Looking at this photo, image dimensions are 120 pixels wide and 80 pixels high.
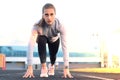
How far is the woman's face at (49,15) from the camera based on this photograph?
8.41m

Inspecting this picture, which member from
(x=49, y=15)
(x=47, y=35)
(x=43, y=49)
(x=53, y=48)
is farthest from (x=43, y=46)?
(x=49, y=15)

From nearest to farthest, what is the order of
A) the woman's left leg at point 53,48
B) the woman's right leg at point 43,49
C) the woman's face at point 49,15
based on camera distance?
the woman's face at point 49,15 < the woman's right leg at point 43,49 < the woman's left leg at point 53,48

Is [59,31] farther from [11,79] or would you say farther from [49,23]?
[11,79]

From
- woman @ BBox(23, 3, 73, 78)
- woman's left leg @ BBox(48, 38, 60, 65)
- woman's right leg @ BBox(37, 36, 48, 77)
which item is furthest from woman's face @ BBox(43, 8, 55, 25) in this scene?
woman's left leg @ BBox(48, 38, 60, 65)

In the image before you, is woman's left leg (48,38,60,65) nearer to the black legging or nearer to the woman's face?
the black legging

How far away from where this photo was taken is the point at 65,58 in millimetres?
9031

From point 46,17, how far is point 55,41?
1208mm

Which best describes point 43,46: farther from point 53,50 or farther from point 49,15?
point 49,15

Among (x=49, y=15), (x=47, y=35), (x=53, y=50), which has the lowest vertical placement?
(x=53, y=50)

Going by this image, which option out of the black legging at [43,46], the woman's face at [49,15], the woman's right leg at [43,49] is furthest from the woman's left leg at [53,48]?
the woman's face at [49,15]

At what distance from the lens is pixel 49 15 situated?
8.45 metres

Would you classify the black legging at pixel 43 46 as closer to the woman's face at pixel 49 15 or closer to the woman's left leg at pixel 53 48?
the woman's left leg at pixel 53 48

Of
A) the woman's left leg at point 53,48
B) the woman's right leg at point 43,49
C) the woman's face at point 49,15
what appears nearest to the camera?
the woman's face at point 49,15

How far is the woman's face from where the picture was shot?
8406 mm
